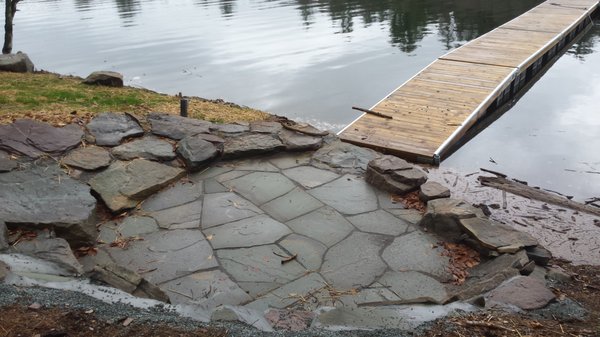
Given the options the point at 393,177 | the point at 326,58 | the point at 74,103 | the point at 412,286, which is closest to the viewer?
the point at 412,286

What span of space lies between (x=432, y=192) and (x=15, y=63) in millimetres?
8340

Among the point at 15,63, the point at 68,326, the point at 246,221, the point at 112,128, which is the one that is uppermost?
the point at 15,63

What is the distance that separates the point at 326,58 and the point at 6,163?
10927 millimetres

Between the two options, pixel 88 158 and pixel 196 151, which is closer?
pixel 88 158

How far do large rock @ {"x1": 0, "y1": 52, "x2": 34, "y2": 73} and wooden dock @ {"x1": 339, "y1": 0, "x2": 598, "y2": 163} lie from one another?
6293 millimetres

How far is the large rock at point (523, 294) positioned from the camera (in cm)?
349

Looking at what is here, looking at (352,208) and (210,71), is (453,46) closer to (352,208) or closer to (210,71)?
(210,71)

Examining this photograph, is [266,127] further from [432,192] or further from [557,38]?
[557,38]

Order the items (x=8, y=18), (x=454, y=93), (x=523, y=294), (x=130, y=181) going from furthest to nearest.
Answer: (x=8, y=18) < (x=454, y=93) < (x=130, y=181) < (x=523, y=294)

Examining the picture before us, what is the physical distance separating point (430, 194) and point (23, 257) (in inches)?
144

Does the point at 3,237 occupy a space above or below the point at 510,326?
above

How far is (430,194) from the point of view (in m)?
5.24

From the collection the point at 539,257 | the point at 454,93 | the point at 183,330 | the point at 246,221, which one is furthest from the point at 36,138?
the point at 454,93

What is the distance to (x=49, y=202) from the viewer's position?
4406 mm
